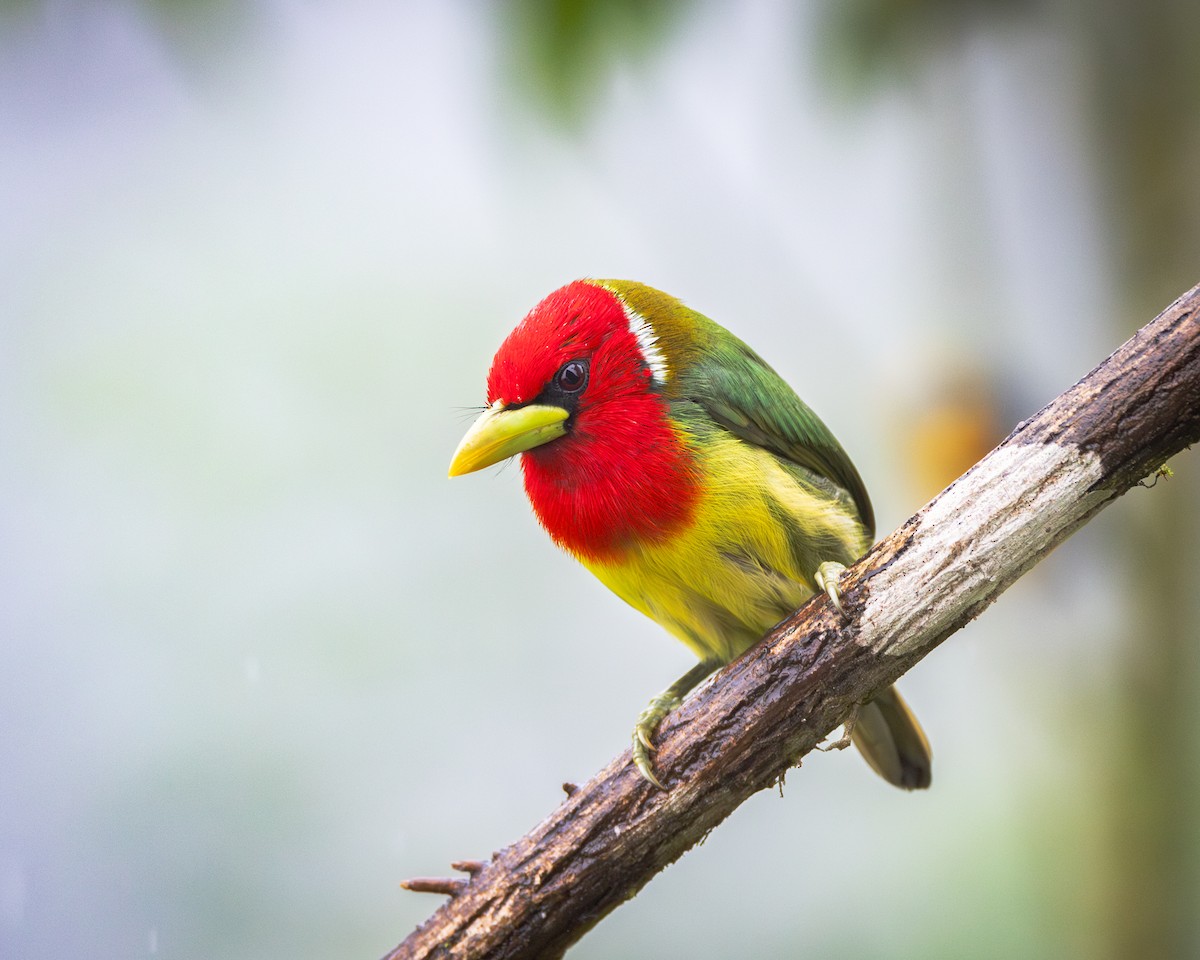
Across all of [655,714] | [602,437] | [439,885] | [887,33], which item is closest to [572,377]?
[602,437]

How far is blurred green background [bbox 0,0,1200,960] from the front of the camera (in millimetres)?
3098

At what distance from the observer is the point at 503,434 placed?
1.80 m

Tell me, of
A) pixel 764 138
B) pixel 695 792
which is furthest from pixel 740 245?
pixel 695 792

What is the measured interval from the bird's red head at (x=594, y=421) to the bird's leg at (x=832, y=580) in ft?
0.86

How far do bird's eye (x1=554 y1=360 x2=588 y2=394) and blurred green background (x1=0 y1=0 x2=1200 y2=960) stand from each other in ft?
4.98

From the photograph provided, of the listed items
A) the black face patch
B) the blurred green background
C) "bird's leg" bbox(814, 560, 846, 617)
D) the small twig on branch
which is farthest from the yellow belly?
the blurred green background

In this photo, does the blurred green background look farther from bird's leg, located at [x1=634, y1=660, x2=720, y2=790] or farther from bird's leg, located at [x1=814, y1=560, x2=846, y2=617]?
bird's leg, located at [x1=814, y1=560, x2=846, y2=617]

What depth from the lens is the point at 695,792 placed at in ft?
5.93

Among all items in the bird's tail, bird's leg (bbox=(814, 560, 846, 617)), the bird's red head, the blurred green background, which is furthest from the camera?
the blurred green background

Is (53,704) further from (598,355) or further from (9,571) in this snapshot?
(598,355)

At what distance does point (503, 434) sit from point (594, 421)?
19 centimetres

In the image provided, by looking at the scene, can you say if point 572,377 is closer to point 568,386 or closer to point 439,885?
point 568,386

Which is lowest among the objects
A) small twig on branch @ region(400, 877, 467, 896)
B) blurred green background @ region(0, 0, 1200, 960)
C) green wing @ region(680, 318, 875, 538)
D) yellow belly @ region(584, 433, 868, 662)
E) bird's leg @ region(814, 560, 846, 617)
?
bird's leg @ region(814, 560, 846, 617)

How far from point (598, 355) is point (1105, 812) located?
2473mm
